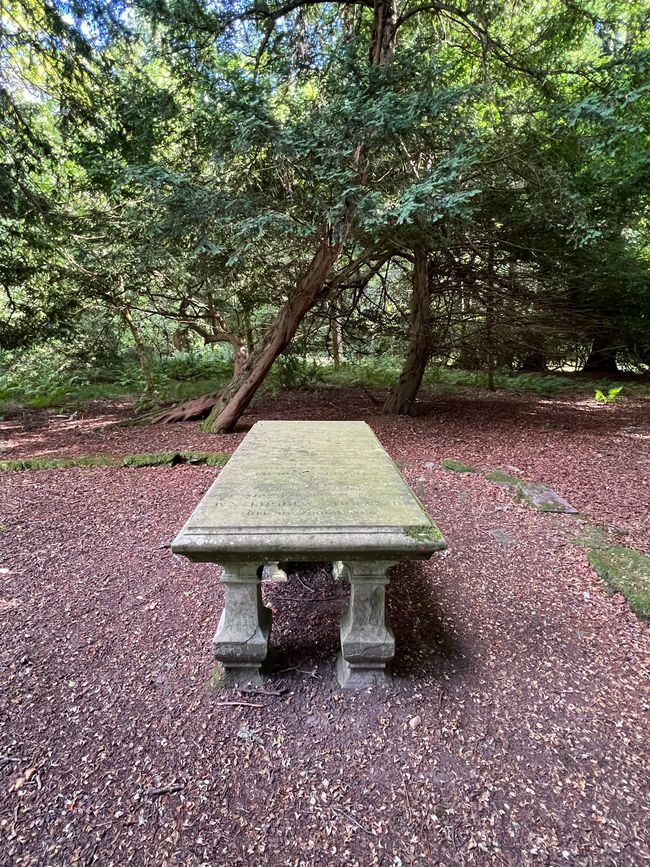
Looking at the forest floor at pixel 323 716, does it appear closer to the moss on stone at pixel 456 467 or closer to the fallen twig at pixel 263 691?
the fallen twig at pixel 263 691

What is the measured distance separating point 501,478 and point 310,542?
3209mm

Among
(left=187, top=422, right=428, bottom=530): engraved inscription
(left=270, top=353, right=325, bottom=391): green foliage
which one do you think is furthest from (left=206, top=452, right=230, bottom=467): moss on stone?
(left=270, top=353, right=325, bottom=391): green foliage

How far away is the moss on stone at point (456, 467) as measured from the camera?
14.8 ft

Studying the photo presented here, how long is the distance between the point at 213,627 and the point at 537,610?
1.75 metres

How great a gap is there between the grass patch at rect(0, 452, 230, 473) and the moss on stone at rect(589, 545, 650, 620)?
3.55m

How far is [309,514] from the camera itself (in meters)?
1.77

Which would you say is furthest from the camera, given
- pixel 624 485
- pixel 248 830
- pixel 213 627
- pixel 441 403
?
pixel 441 403

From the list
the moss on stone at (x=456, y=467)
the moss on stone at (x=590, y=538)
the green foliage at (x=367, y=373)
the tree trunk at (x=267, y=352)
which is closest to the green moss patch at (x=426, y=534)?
the moss on stone at (x=590, y=538)

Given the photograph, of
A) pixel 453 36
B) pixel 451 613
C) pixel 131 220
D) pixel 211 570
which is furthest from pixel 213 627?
pixel 453 36

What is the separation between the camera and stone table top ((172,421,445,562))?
160cm

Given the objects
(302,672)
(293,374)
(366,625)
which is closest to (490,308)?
(293,374)

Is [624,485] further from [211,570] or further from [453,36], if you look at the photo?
[453,36]

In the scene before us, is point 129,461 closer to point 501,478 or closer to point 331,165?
point 331,165

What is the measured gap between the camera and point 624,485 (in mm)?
4043
